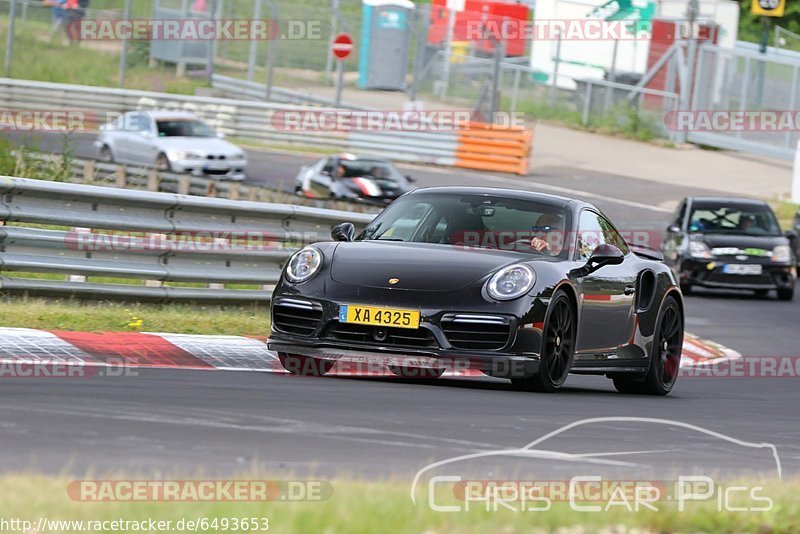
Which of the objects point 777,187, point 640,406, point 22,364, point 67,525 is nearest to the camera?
point 67,525

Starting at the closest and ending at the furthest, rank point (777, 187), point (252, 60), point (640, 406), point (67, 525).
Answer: point (67, 525)
point (640, 406)
point (777, 187)
point (252, 60)

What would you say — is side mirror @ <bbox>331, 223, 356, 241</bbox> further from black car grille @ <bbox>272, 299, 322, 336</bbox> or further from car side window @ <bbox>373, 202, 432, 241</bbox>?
black car grille @ <bbox>272, 299, 322, 336</bbox>

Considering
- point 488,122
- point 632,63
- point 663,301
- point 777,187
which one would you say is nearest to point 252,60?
point 488,122

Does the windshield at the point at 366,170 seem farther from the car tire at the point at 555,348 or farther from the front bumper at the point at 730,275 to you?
the car tire at the point at 555,348

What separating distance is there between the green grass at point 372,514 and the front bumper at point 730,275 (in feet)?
53.2

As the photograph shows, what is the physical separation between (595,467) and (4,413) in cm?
248

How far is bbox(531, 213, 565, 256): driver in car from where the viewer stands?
9719 mm

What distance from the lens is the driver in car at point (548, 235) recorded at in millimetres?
9719

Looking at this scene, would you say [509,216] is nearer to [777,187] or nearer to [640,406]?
[640,406]

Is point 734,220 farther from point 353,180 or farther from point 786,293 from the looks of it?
point 353,180

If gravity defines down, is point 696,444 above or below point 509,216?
below

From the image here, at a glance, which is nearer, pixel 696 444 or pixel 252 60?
pixel 696 444

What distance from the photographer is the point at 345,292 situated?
8.93 meters

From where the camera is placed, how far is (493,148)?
3791 centimetres
